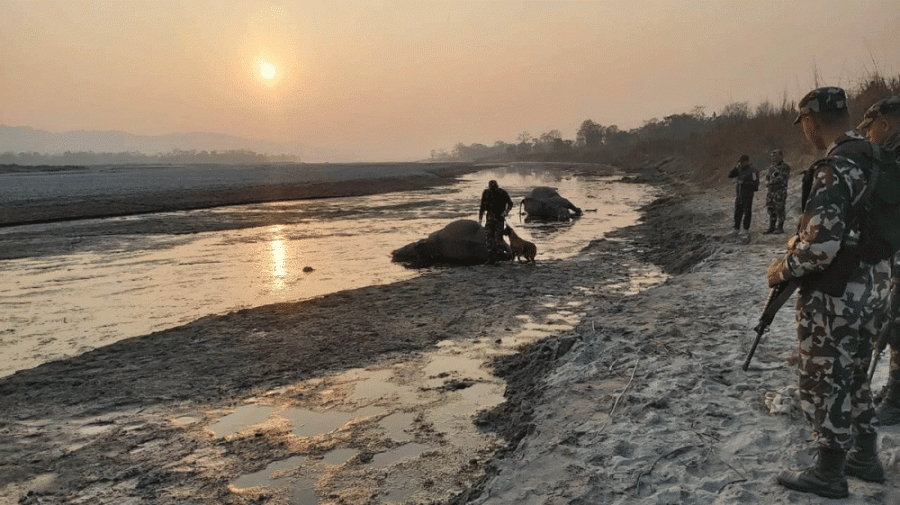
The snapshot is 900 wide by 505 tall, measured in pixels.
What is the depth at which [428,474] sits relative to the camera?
13.4ft

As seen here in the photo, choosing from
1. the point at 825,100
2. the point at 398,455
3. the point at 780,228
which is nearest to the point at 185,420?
the point at 398,455

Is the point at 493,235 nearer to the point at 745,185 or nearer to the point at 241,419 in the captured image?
the point at 745,185

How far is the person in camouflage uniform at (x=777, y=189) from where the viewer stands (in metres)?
12.1

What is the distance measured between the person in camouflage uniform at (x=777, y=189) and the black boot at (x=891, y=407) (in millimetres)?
9853

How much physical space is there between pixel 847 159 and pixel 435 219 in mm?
20288

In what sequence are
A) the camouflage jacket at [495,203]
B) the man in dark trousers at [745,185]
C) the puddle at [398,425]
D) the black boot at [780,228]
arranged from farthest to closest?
the man in dark trousers at [745,185], the black boot at [780,228], the camouflage jacket at [495,203], the puddle at [398,425]

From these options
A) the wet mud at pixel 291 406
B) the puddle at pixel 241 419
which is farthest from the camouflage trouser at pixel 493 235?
the puddle at pixel 241 419

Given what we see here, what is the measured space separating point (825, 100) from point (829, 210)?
2.00 feet

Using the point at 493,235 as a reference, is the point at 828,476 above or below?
below

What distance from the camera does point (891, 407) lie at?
356 cm

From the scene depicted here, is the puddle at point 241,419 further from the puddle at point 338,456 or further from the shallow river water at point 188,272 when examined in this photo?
the shallow river water at point 188,272

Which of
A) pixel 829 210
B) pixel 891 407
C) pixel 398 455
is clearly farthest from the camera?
pixel 398 455

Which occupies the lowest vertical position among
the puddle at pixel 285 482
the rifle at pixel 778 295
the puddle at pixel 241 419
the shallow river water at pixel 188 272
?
the puddle at pixel 285 482

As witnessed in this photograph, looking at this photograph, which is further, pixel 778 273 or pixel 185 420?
pixel 185 420
